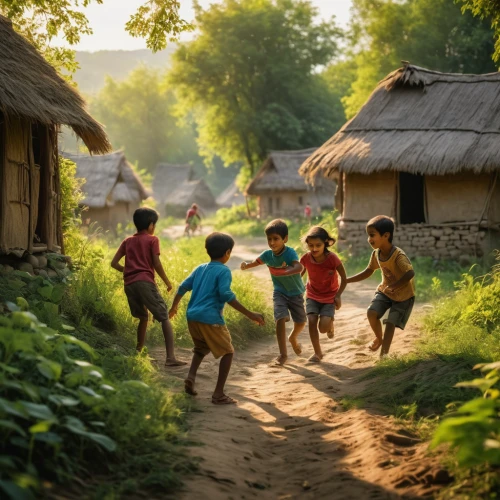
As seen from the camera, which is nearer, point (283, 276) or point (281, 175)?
point (283, 276)

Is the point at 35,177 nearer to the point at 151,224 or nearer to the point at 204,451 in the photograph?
the point at 151,224

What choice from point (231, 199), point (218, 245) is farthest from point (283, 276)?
point (231, 199)

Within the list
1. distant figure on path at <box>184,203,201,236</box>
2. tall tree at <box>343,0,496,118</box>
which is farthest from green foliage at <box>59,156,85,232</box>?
tall tree at <box>343,0,496,118</box>

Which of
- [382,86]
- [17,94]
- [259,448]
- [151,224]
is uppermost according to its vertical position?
[382,86]

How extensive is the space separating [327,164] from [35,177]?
8.32 meters

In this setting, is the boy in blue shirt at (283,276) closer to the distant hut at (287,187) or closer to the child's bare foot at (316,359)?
the child's bare foot at (316,359)

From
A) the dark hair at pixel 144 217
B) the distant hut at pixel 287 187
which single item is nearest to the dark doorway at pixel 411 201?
the distant hut at pixel 287 187

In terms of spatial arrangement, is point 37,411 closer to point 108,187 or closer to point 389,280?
point 389,280

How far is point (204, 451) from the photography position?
395 cm

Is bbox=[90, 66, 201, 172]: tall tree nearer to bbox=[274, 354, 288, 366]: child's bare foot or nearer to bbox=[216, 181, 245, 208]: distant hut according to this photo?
bbox=[216, 181, 245, 208]: distant hut

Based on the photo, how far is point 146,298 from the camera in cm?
632

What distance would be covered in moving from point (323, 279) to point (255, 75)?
95.9ft

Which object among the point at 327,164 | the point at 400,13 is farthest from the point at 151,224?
the point at 400,13

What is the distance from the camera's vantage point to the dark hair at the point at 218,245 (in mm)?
5281
